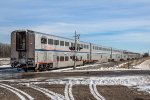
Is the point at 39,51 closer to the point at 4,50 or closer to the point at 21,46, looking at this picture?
the point at 21,46

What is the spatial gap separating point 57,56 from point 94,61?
25.6m

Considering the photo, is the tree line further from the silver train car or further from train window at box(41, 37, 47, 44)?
train window at box(41, 37, 47, 44)

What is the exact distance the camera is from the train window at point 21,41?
3866 cm

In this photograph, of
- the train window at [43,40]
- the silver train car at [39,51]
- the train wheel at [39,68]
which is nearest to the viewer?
the silver train car at [39,51]

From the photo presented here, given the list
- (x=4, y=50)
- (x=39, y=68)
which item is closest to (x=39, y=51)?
(x=39, y=68)

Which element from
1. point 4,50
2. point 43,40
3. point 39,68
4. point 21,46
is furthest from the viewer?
point 4,50

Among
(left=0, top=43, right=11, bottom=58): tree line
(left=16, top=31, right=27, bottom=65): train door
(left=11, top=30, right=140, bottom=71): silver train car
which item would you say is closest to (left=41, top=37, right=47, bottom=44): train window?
(left=11, top=30, right=140, bottom=71): silver train car

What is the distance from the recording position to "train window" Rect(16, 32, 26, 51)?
127 feet

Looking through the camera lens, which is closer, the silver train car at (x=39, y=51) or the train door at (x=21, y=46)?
the silver train car at (x=39, y=51)

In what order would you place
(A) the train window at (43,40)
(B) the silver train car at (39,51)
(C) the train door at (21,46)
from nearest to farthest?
(B) the silver train car at (39,51) < (C) the train door at (21,46) < (A) the train window at (43,40)

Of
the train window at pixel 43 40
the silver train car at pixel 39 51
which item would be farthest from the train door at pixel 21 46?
the train window at pixel 43 40

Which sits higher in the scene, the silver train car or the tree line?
the tree line

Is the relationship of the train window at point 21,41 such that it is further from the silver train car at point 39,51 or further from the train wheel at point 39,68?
the train wheel at point 39,68

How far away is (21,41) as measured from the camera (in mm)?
38969
